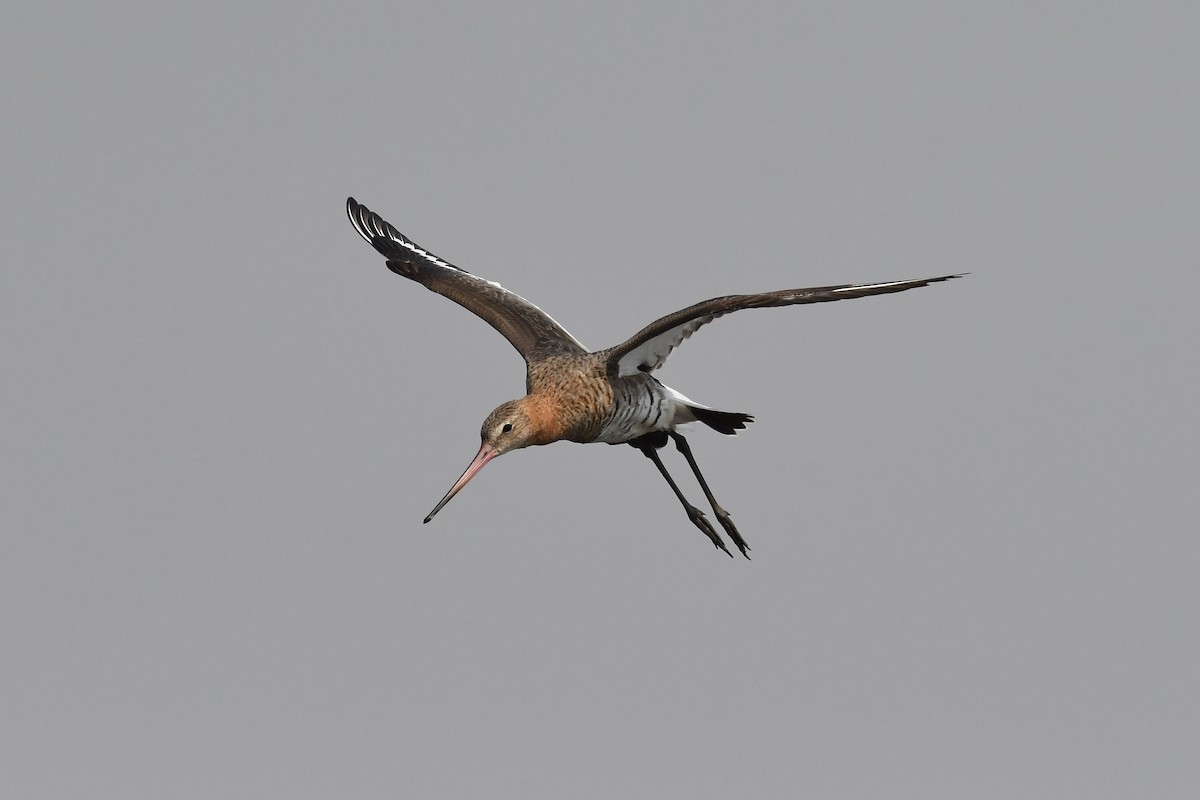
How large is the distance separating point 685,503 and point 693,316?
328 centimetres

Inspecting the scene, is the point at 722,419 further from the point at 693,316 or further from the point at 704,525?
the point at 693,316

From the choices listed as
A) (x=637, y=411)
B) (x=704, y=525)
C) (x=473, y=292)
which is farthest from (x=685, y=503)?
(x=473, y=292)

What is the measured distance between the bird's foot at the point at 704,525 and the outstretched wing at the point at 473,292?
1788mm

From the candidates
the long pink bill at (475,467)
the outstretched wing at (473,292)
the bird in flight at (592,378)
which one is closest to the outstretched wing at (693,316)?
the bird in flight at (592,378)

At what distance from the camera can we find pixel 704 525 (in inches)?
543

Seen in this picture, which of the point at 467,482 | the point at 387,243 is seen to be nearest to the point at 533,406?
the point at 467,482

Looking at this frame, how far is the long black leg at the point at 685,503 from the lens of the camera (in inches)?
540

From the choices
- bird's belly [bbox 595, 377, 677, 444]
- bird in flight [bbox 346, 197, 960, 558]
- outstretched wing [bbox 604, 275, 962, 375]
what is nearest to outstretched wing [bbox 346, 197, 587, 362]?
bird in flight [bbox 346, 197, 960, 558]

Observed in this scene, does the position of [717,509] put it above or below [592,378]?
below

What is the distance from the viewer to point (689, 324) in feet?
38.3

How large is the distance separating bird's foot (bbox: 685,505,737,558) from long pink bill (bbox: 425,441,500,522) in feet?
9.88

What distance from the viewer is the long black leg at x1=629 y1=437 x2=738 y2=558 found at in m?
13.7

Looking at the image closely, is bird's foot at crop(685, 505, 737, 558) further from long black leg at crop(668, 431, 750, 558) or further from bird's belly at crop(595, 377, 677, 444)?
bird's belly at crop(595, 377, 677, 444)

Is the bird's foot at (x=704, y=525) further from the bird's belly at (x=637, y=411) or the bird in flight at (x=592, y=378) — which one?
the bird's belly at (x=637, y=411)
